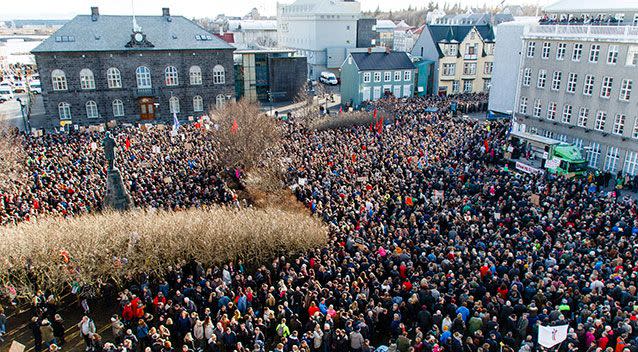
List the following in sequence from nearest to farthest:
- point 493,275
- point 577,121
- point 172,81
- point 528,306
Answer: point 528,306 → point 493,275 → point 577,121 → point 172,81

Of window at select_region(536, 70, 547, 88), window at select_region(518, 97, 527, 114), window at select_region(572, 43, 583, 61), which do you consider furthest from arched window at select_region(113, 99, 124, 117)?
window at select_region(572, 43, 583, 61)

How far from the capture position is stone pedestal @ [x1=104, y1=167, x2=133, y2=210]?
2266 centimetres

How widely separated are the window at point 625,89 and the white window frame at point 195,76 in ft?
124

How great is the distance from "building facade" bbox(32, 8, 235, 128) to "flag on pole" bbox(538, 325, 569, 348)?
44.1 metres

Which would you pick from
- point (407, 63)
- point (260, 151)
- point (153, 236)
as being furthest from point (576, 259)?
point (407, 63)

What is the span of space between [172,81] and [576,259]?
43.5 metres

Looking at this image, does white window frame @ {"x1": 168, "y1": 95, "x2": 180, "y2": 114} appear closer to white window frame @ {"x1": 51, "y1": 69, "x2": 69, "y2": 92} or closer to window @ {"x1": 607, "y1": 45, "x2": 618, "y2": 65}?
white window frame @ {"x1": 51, "y1": 69, "x2": 69, "y2": 92}

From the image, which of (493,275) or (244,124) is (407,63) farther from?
(493,275)

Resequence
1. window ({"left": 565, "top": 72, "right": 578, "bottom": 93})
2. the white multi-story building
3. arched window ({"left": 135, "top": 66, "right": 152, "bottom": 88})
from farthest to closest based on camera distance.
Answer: the white multi-story building, arched window ({"left": 135, "top": 66, "right": 152, "bottom": 88}), window ({"left": 565, "top": 72, "right": 578, "bottom": 93})

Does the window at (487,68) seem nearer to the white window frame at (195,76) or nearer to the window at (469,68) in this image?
the window at (469,68)

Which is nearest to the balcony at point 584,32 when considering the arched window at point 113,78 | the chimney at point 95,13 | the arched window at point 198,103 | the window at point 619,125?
the window at point 619,125

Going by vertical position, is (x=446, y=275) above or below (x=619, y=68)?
below

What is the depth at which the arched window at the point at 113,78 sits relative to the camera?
49.1 m

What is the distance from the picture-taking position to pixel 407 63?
208ft
